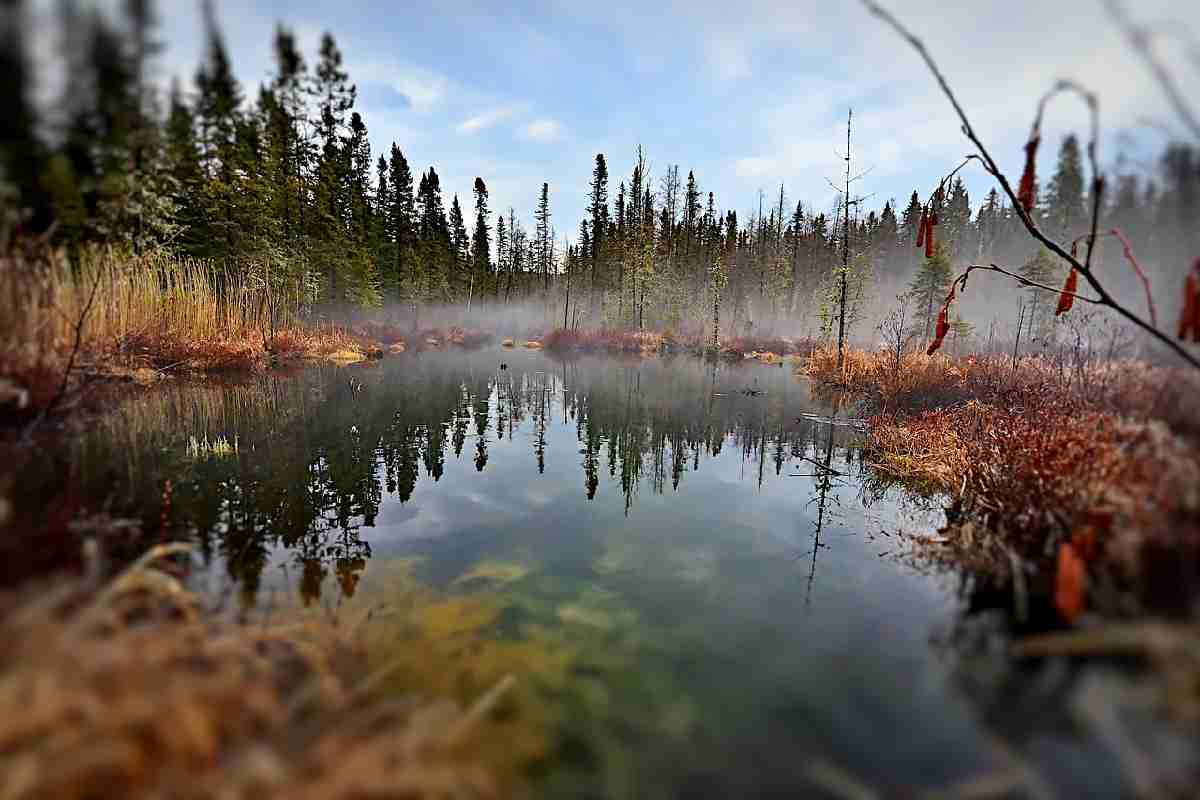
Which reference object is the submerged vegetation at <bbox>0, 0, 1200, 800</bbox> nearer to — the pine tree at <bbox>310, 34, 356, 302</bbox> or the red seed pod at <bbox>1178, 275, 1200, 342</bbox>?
the red seed pod at <bbox>1178, 275, 1200, 342</bbox>

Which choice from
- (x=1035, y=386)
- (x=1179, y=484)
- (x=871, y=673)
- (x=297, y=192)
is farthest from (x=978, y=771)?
(x=297, y=192)

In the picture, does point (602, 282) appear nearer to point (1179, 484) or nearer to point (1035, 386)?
point (1035, 386)

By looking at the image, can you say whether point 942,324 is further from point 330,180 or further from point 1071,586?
point 330,180

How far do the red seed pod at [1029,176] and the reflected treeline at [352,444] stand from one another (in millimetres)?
5564

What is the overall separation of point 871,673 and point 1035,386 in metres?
7.14

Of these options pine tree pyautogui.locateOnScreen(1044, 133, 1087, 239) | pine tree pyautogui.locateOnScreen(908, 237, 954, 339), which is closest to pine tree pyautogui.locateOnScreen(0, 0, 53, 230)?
pine tree pyautogui.locateOnScreen(908, 237, 954, 339)

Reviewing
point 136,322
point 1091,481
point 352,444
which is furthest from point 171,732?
point 136,322

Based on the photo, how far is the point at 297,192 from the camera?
103 feet

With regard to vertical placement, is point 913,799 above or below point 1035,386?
below

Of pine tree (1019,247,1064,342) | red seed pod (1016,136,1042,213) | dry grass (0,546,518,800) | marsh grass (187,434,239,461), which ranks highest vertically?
pine tree (1019,247,1064,342)

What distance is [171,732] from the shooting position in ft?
6.00

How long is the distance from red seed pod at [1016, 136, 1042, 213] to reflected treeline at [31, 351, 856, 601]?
5564mm

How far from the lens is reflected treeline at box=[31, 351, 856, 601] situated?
→ 5.61 m

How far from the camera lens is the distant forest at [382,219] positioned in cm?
363
